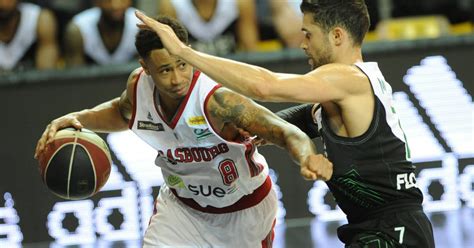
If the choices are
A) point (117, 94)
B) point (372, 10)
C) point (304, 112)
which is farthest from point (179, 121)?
point (372, 10)

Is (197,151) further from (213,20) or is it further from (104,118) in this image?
(213,20)

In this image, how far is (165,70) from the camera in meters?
5.45

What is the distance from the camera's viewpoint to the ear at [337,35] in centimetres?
475

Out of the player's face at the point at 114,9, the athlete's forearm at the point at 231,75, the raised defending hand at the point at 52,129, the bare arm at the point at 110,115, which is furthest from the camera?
the player's face at the point at 114,9

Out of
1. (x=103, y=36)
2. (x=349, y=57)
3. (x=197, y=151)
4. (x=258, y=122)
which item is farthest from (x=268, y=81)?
(x=103, y=36)

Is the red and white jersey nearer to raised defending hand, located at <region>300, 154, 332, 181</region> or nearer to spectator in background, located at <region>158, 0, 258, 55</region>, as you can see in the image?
raised defending hand, located at <region>300, 154, 332, 181</region>

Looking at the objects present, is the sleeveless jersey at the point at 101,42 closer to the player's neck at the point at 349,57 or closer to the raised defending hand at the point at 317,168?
the player's neck at the point at 349,57

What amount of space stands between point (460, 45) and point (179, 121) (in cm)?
396

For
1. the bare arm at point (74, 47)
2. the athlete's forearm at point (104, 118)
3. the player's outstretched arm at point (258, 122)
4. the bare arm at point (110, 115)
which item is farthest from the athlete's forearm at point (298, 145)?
the bare arm at point (74, 47)

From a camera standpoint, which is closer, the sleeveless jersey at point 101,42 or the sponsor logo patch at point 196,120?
the sponsor logo patch at point 196,120

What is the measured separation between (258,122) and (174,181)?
2.82 feet

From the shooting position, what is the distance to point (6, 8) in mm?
9047

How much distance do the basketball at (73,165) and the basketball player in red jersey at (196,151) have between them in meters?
0.10

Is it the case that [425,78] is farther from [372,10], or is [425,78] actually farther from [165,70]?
[165,70]
